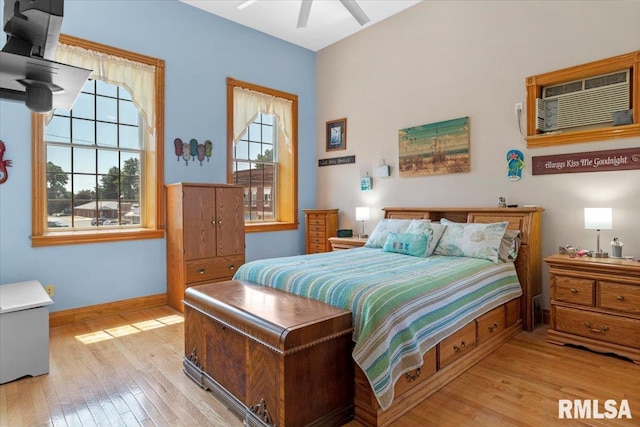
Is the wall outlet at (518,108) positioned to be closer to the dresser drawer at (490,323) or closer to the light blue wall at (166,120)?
the dresser drawer at (490,323)

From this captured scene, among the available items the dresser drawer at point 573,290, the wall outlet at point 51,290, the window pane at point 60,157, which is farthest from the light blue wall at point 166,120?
the dresser drawer at point 573,290

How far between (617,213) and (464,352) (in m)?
1.92

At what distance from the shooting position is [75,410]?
2.14m

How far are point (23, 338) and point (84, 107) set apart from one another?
245cm

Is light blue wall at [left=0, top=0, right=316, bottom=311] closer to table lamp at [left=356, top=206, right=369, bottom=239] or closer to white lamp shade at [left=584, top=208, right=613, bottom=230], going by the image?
table lamp at [left=356, top=206, right=369, bottom=239]

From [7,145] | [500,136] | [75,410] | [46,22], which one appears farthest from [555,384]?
[7,145]

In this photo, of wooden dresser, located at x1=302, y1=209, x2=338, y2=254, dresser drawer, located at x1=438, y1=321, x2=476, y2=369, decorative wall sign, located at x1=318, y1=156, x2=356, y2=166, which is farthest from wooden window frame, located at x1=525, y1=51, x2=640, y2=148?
wooden dresser, located at x1=302, y1=209, x2=338, y2=254

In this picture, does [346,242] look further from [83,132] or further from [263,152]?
[83,132]

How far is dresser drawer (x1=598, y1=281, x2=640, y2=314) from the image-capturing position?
272 centimetres

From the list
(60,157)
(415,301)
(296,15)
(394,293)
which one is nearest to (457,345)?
(415,301)

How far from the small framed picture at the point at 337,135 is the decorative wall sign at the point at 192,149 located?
1827mm

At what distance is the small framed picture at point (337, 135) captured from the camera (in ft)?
17.9

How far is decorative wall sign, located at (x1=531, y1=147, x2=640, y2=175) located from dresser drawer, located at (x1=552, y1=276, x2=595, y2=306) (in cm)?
104

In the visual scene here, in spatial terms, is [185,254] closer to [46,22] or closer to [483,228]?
[483,228]
